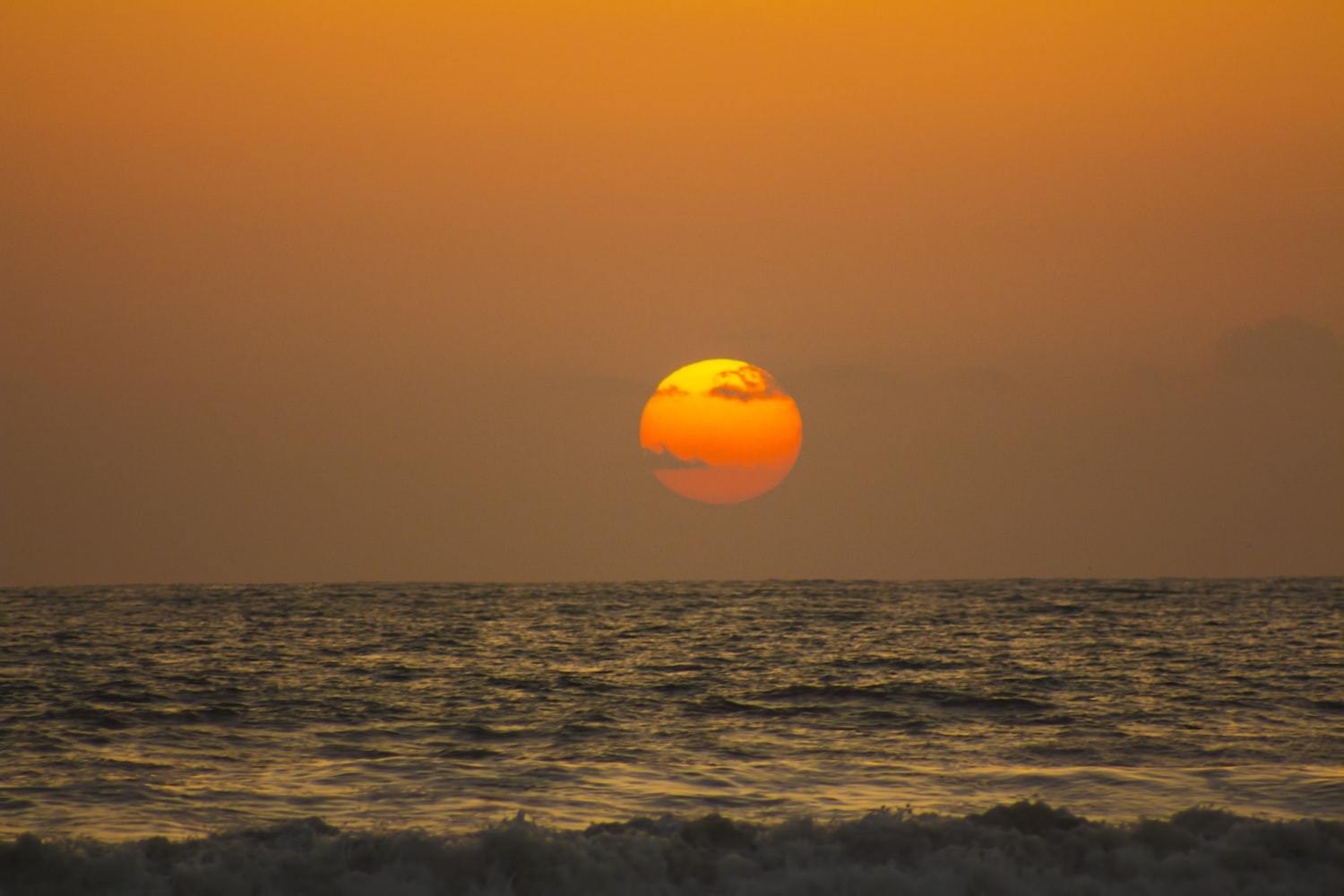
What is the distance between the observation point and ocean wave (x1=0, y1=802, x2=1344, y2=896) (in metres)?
14.4

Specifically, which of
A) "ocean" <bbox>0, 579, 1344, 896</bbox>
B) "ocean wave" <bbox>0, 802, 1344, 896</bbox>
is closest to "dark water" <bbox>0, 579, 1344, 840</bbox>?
"ocean" <bbox>0, 579, 1344, 896</bbox>

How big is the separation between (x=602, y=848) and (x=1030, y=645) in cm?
2909

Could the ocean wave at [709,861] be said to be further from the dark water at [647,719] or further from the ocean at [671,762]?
the dark water at [647,719]

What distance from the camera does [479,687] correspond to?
31094 millimetres

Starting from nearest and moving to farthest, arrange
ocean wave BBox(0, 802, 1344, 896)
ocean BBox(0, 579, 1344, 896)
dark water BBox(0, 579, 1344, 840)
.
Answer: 1. ocean wave BBox(0, 802, 1344, 896)
2. ocean BBox(0, 579, 1344, 896)
3. dark water BBox(0, 579, 1344, 840)

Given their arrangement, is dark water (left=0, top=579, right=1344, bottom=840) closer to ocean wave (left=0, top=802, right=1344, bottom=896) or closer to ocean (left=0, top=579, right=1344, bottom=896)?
ocean (left=0, top=579, right=1344, bottom=896)

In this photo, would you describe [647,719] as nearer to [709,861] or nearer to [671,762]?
[671,762]

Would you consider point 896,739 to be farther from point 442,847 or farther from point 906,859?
point 442,847

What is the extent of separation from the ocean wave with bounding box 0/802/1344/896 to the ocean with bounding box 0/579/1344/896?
3cm

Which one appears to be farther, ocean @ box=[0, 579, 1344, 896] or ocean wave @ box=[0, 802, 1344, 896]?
ocean @ box=[0, 579, 1344, 896]

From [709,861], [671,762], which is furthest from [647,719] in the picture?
[709,861]

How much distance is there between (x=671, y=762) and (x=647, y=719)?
4594mm

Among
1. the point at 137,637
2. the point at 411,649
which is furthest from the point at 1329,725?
the point at 137,637

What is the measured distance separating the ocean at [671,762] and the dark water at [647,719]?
Answer: 0.11 m
